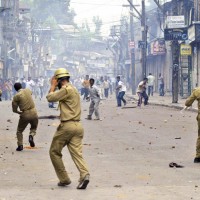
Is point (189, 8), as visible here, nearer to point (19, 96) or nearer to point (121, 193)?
point (19, 96)

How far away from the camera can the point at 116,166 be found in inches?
507

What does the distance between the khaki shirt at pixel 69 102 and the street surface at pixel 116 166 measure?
0.99m

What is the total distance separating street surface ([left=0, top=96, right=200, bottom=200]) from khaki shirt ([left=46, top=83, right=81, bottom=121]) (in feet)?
3.26

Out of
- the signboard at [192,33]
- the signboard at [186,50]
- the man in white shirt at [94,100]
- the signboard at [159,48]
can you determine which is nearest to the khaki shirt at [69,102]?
the man in white shirt at [94,100]

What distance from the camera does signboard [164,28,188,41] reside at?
35156 mm

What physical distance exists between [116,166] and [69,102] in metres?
2.75

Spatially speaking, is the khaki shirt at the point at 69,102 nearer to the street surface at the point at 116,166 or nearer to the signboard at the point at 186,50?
the street surface at the point at 116,166

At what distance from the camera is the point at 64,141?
10.5m

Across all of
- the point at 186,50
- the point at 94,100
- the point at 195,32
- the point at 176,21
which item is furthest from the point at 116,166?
the point at 195,32

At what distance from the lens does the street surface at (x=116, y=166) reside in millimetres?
9891

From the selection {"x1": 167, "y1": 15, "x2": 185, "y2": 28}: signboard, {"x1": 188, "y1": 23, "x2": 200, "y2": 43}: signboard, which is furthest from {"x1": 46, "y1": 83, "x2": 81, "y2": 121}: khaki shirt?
{"x1": 188, "y1": 23, "x2": 200, "y2": 43}: signboard

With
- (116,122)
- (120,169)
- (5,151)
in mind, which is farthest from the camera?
(116,122)

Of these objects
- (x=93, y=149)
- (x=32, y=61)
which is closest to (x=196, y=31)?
(x=93, y=149)

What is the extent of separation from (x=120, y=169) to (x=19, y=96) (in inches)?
158
